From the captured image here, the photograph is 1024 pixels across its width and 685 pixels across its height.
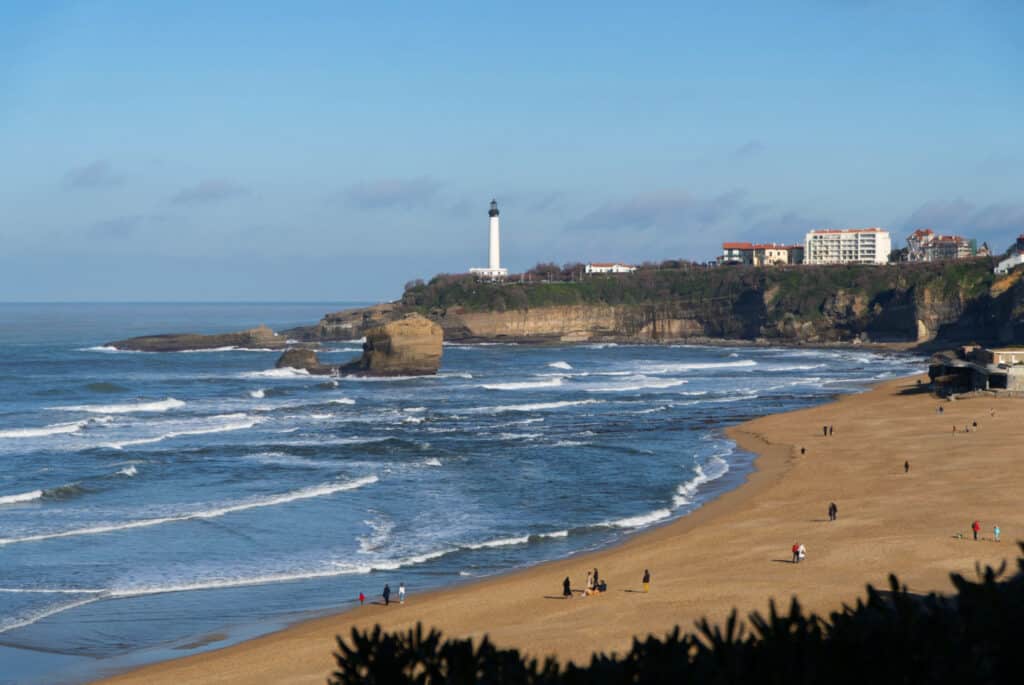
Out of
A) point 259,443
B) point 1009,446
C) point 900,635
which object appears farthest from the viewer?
point 259,443

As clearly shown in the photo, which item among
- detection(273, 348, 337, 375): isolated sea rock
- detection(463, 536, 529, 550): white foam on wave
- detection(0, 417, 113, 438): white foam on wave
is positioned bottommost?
detection(463, 536, 529, 550): white foam on wave

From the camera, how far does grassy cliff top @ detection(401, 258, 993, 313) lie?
14888 centimetres

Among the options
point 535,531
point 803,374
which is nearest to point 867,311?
point 803,374

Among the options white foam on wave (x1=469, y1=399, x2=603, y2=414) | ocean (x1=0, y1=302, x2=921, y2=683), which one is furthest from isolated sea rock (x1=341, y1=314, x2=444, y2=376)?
white foam on wave (x1=469, y1=399, x2=603, y2=414)

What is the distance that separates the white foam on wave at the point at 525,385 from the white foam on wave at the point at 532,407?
10661 mm

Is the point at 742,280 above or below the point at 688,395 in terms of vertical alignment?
above

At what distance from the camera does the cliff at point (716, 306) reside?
135 metres

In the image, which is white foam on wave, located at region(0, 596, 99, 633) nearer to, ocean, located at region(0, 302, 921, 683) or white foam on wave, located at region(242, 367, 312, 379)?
ocean, located at region(0, 302, 921, 683)

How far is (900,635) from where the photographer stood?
9961mm

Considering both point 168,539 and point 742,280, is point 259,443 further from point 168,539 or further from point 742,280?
point 742,280

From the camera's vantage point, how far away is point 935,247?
191000mm

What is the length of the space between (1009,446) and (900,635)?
39974mm

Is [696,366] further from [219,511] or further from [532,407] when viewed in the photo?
[219,511]

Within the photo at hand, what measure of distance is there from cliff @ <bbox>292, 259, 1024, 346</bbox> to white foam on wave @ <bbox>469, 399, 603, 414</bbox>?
235 feet
